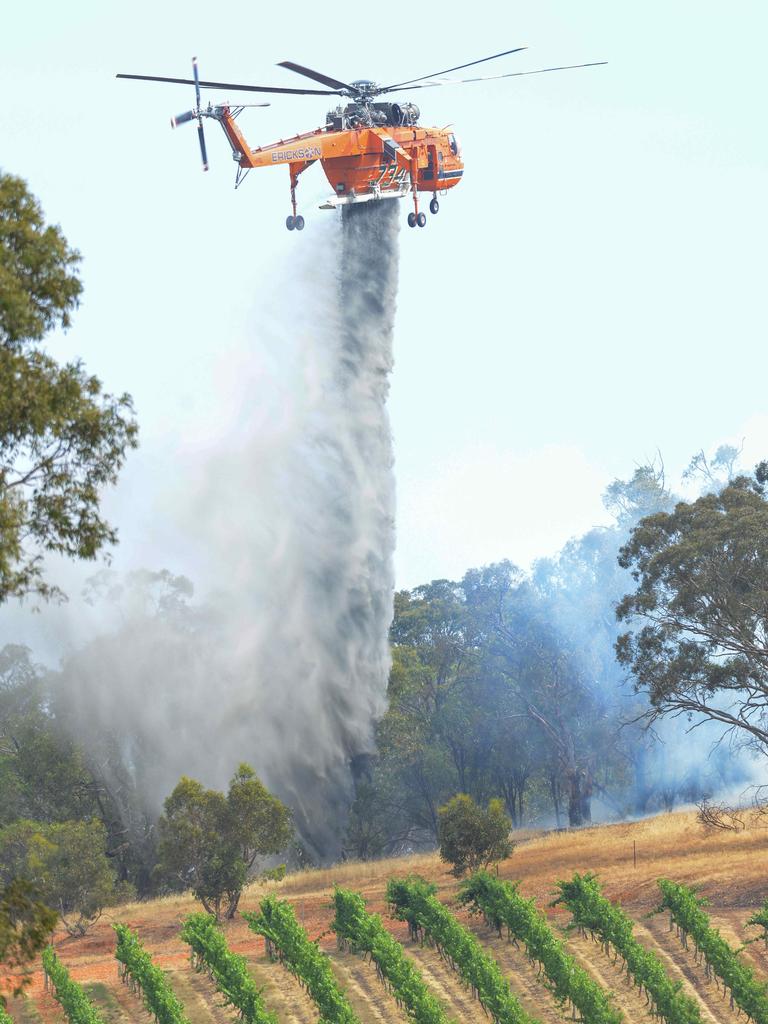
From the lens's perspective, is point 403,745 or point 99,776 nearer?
point 99,776

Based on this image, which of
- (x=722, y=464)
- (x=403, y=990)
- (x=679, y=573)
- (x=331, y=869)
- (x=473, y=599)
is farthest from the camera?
(x=722, y=464)

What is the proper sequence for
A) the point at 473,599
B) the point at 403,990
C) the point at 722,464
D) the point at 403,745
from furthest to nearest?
the point at 722,464, the point at 473,599, the point at 403,745, the point at 403,990

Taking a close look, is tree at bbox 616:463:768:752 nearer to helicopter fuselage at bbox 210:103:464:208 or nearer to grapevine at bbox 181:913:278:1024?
helicopter fuselage at bbox 210:103:464:208

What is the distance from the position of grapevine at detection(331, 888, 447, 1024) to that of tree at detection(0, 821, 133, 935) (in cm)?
1205

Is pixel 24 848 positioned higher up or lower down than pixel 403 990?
higher up

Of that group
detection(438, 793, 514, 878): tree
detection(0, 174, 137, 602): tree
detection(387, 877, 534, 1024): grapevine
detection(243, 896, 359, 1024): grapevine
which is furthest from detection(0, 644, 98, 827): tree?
detection(0, 174, 137, 602): tree

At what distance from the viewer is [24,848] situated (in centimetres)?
5512

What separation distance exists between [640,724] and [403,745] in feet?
51.8

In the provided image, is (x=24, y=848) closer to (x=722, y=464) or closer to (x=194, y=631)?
(x=194, y=631)

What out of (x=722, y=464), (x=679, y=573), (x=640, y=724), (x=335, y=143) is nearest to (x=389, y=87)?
(x=335, y=143)

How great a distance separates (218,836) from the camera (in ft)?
163

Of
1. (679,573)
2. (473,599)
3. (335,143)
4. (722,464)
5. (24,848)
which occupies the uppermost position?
(722,464)

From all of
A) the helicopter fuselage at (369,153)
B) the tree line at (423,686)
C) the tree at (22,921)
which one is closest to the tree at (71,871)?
the tree line at (423,686)

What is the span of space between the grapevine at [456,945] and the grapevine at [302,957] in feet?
8.62
